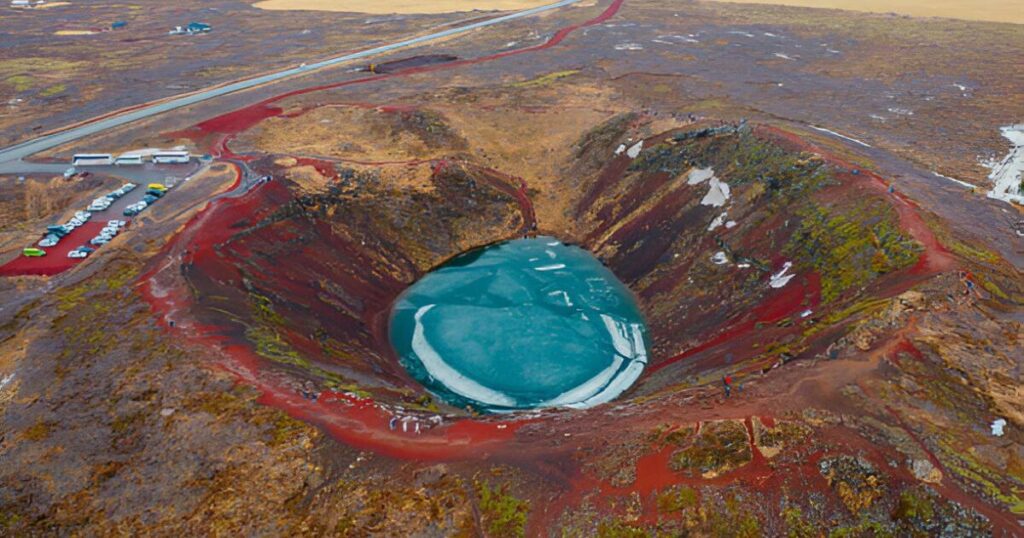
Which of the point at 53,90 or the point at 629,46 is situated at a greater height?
the point at 629,46

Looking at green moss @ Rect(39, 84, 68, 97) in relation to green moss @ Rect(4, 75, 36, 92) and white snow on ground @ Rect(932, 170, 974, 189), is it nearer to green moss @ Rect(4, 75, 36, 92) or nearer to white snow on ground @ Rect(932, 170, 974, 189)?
green moss @ Rect(4, 75, 36, 92)

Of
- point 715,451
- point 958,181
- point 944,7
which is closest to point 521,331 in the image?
point 715,451

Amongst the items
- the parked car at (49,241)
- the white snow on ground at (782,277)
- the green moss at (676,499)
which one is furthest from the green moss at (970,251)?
the parked car at (49,241)

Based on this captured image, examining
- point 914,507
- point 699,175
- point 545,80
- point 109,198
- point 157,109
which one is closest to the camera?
point 914,507

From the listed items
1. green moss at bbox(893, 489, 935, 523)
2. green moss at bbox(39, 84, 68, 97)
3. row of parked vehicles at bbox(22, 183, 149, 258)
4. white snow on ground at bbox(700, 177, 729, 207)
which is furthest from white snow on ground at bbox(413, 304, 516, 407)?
green moss at bbox(39, 84, 68, 97)

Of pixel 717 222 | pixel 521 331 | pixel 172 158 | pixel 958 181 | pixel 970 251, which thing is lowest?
pixel 521 331

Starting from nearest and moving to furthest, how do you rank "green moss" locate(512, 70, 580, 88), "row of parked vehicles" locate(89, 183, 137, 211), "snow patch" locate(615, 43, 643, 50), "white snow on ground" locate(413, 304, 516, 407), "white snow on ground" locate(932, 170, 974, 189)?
"white snow on ground" locate(413, 304, 516, 407) < "row of parked vehicles" locate(89, 183, 137, 211) < "white snow on ground" locate(932, 170, 974, 189) < "green moss" locate(512, 70, 580, 88) < "snow patch" locate(615, 43, 643, 50)

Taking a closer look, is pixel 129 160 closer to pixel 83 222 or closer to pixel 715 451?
pixel 83 222
